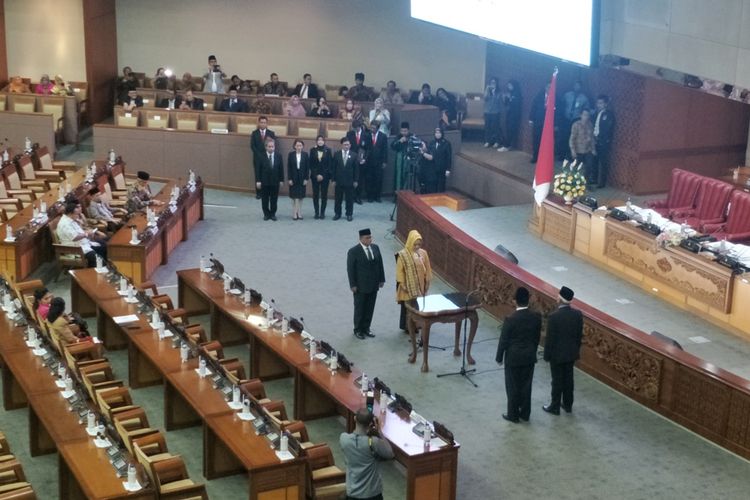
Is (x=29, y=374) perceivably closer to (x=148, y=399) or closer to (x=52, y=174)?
(x=148, y=399)

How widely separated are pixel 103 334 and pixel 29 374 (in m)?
2.45

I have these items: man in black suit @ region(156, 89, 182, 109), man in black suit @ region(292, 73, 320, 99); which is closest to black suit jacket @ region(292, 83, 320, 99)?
man in black suit @ region(292, 73, 320, 99)

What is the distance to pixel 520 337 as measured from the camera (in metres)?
10.9

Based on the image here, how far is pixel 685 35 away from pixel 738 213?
2.45m

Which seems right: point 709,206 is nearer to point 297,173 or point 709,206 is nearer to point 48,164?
point 297,173

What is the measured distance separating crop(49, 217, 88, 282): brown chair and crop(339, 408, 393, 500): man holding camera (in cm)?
757

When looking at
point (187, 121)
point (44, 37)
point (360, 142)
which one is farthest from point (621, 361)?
point (44, 37)

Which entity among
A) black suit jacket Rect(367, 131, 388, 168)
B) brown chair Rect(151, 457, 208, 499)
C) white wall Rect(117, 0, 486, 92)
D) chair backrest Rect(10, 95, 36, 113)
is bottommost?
brown chair Rect(151, 457, 208, 499)

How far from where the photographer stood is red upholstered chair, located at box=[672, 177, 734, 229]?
51.1 ft

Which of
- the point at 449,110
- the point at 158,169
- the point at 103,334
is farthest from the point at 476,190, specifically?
the point at 103,334

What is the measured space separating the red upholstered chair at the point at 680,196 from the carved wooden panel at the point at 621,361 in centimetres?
463

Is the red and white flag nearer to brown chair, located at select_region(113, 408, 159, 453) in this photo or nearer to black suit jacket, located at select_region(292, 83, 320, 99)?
brown chair, located at select_region(113, 408, 159, 453)

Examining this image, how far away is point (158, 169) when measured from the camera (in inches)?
806

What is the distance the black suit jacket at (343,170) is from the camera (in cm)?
1842
